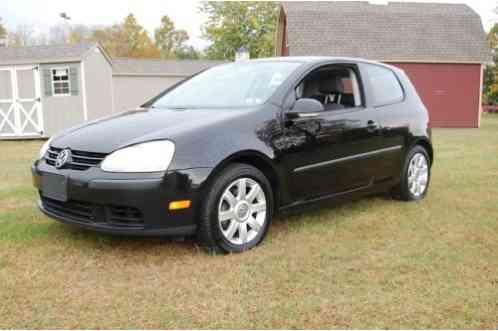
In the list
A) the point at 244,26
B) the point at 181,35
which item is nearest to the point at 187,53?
the point at 181,35

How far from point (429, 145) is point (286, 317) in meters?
3.73

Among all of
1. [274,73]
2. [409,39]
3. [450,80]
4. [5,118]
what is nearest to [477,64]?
[450,80]

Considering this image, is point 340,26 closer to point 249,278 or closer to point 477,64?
point 477,64

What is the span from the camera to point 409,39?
2183 centimetres

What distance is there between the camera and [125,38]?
5466 cm

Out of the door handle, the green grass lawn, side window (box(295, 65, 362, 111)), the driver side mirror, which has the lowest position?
the green grass lawn

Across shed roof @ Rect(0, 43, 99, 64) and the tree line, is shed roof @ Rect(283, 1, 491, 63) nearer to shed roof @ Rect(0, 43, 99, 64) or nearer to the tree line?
shed roof @ Rect(0, 43, 99, 64)

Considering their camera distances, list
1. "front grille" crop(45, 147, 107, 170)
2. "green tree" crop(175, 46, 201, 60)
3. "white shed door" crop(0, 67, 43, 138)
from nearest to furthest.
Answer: "front grille" crop(45, 147, 107, 170) < "white shed door" crop(0, 67, 43, 138) < "green tree" crop(175, 46, 201, 60)

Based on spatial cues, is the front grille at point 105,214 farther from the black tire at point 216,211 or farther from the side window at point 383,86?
the side window at point 383,86

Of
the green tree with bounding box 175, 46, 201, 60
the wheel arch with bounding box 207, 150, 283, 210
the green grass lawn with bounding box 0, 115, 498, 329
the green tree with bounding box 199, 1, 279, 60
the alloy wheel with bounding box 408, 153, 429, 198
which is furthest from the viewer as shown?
the green tree with bounding box 175, 46, 201, 60

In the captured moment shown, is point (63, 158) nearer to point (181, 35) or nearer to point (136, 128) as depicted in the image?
point (136, 128)

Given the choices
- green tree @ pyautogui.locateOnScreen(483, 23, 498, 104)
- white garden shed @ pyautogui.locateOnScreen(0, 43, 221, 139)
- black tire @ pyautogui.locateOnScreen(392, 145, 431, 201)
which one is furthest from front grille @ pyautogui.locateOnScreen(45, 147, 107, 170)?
green tree @ pyautogui.locateOnScreen(483, 23, 498, 104)

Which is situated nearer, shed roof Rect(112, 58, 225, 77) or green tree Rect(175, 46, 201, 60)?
shed roof Rect(112, 58, 225, 77)

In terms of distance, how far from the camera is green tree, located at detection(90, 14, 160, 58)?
53.8m
